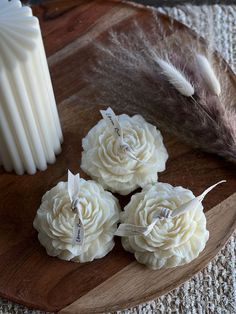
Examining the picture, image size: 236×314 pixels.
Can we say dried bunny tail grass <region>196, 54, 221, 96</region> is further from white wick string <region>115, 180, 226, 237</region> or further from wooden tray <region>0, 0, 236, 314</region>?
white wick string <region>115, 180, 226, 237</region>

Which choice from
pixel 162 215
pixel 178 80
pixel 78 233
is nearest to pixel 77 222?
pixel 78 233

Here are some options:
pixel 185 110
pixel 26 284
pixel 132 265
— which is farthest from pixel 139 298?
pixel 185 110

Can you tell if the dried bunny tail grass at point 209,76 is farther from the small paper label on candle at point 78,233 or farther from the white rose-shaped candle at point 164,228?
the small paper label on candle at point 78,233

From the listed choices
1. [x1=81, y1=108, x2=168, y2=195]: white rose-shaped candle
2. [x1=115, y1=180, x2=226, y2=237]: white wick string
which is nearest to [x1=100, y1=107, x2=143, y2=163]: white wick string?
[x1=81, y1=108, x2=168, y2=195]: white rose-shaped candle

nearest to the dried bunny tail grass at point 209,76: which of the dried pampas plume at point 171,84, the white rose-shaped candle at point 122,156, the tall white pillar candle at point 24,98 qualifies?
the dried pampas plume at point 171,84

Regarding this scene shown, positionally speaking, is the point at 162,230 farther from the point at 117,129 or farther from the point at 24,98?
the point at 24,98

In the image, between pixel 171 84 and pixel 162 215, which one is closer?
pixel 162 215

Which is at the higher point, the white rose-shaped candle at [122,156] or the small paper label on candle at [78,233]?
the white rose-shaped candle at [122,156]
